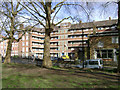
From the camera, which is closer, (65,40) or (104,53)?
(104,53)

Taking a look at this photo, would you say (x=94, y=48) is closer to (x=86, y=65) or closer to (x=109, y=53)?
(x=109, y=53)

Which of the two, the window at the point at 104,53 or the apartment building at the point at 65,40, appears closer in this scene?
the window at the point at 104,53

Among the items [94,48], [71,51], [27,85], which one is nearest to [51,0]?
[27,85]

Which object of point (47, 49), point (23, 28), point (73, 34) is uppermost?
point (73, 34)

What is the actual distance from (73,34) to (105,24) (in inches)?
598

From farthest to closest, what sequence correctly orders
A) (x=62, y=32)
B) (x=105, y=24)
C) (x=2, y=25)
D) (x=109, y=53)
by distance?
1. (x=62, y=32)
2. (x=105, y=24)
3. (x=109, y=53)
4. (x=2, y=25)

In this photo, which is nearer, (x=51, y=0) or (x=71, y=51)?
(x=51, y=0)

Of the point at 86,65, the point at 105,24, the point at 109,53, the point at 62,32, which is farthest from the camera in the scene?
the point at 62,32

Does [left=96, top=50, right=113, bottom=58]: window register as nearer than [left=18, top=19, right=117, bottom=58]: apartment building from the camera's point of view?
Yes

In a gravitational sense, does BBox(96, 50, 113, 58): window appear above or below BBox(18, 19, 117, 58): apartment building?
below

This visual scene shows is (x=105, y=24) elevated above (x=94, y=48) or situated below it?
above

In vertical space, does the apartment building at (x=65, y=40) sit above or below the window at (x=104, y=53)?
above

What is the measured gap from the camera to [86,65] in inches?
647

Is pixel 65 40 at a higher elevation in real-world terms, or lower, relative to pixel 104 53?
higher
